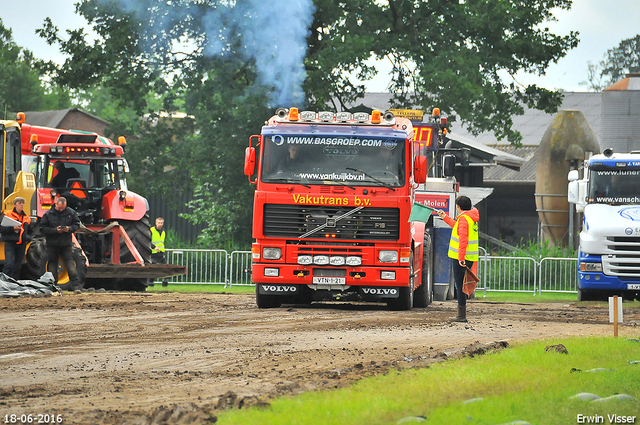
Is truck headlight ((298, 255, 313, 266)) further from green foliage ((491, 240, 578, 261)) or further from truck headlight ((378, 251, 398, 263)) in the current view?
green foliage ((491, 240, 578, 261))

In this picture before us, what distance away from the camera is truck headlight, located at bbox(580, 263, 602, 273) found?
62.3 ft

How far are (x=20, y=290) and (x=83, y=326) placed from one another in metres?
5.42

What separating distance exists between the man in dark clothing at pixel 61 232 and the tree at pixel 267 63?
1139cm

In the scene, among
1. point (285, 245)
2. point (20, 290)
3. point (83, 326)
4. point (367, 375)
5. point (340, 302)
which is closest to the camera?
point (367, 375)

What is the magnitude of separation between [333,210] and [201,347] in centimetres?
525

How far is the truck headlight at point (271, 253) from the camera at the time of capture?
589 inches

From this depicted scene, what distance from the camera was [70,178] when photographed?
20469 mm

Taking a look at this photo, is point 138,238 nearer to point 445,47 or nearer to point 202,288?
point 202,288

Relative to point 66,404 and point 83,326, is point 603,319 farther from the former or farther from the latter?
point 66,404

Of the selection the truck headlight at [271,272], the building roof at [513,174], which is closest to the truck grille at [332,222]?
the truck headlight at [271,272]

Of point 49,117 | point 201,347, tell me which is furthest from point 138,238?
point 49,117


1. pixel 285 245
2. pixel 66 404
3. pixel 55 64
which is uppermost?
pixel 55 64

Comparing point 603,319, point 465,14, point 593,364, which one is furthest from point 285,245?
point 465,14

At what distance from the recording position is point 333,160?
49.2 feet
